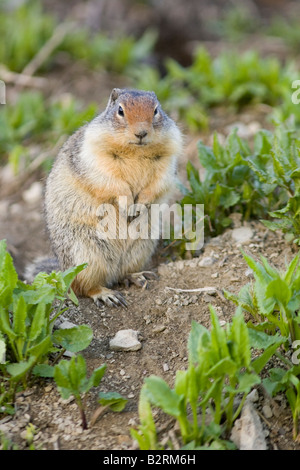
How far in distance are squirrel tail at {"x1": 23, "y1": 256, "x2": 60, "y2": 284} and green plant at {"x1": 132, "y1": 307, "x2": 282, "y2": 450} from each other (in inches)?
90.0

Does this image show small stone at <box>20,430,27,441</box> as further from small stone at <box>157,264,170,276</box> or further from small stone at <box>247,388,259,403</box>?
small stone at <box>157,264,170,276</box>

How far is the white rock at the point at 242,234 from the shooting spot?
16.2 ft

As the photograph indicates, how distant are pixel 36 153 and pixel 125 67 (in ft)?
8.70

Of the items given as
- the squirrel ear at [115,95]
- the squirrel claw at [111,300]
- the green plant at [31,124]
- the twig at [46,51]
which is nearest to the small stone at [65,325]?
the squirrel claw at [111,300]

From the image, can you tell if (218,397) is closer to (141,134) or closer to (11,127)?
(141,134)

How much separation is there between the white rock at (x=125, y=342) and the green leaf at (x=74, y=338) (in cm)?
37

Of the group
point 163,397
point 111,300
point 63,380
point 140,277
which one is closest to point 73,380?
point 63,380

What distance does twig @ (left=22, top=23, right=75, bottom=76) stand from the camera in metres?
8.95

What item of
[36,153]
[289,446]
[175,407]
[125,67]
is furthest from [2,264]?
[125,67]

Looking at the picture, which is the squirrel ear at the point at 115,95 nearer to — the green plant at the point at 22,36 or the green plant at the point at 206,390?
the green plant at the point at 206,390

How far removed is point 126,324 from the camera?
172 inches

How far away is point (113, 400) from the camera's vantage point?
347cm

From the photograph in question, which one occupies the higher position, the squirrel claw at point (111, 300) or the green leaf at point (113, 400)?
the squirrel claw at point (111, 300)

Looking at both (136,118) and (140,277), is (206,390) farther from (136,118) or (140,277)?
(136,118)
